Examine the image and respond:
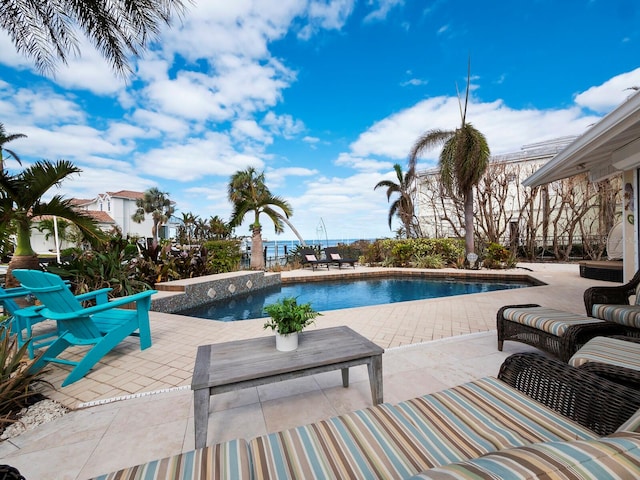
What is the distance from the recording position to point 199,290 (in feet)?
21.7

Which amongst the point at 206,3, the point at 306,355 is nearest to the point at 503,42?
the point at 206,3

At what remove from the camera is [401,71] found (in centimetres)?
934

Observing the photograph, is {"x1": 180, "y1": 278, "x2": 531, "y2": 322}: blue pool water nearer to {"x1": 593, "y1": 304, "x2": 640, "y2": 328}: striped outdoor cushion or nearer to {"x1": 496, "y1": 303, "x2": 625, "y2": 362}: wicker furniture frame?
{"x1": 496, "y1": 303, "x2": 625, "y2": 362}: wicker furniture frame

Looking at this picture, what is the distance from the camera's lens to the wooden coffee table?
155 cm

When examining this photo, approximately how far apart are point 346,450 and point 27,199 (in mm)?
5810

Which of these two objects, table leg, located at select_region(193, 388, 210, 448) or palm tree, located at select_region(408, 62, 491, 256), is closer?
table leg, located at select_region(193, 388, 210, 448)

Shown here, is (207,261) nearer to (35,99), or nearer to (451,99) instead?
(35,99)

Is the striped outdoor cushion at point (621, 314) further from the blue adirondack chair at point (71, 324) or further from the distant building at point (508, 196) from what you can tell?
the distant building at point (508, 196)

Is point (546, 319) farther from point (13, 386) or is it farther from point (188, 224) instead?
point (188, 224)

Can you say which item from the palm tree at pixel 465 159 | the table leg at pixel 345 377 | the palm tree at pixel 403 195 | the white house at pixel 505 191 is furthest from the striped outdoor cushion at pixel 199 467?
the palm tree at pixel 403 195

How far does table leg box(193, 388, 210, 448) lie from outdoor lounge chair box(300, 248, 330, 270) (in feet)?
31.8

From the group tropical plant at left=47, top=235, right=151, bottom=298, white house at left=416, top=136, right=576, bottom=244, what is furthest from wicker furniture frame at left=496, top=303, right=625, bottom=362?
white house at left=416, top=136, right=576, bottom=244

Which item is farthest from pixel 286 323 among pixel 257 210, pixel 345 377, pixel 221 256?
pixel 257 210

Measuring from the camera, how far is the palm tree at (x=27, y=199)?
425 centimetres
